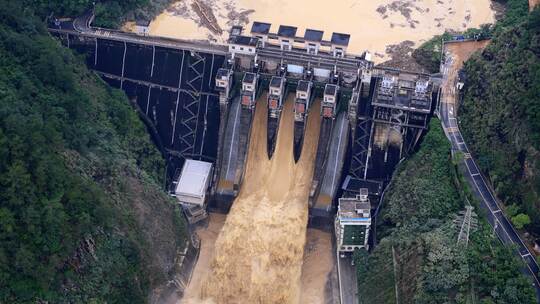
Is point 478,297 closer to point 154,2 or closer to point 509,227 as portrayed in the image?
point 509,227

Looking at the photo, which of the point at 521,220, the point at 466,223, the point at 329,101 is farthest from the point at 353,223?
the point at 521,220

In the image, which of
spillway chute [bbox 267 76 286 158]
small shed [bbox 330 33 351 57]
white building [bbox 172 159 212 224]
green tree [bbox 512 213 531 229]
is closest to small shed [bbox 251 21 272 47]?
spillway chute [bbox 267 76 286 158]

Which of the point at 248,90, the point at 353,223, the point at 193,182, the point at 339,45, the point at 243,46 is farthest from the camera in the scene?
the point at 243,46

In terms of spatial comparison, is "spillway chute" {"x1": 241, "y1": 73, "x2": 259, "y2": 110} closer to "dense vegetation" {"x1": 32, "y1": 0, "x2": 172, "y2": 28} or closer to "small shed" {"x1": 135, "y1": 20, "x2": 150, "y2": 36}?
"small shed" {"x1": 135, "y1": 20, "x2": 150, "y2": 36}

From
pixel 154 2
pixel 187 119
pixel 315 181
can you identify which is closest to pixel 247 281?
pixel 315 181

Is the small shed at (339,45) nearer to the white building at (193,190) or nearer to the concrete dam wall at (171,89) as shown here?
the concrete dam wall at (171,89)

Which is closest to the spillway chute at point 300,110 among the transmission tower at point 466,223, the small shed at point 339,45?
the small shed at point 339,45

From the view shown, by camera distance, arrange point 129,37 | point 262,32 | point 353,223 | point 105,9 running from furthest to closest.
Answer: point 105,9 < point 129,37 < point 262,32 < point 353,223

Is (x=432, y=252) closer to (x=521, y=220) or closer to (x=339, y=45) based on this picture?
(x=521, y=220)
